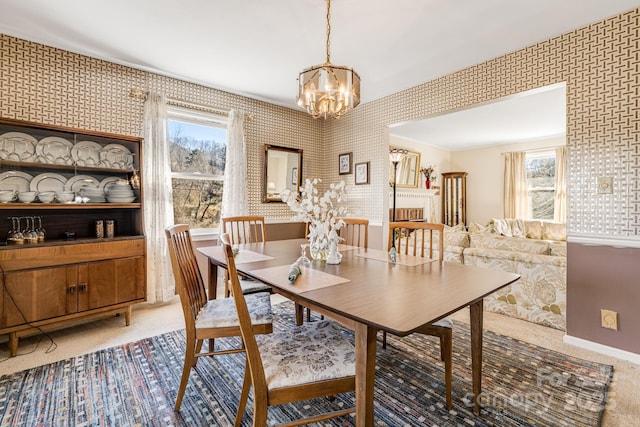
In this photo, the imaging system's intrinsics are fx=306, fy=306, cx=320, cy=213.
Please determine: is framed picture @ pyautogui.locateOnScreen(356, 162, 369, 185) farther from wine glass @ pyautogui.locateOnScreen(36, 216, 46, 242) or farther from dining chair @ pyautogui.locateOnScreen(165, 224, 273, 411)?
wine glass @ pyautogui.locateOnScreen(36, 216, 46, 242)

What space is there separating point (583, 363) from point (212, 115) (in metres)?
4.09

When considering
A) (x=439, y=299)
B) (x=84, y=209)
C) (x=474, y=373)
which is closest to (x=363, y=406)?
(x=439, y=299)

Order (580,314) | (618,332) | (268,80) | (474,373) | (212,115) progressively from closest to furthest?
(474,373)
(618,332)
(580,314)
(268,80)
(212,115)

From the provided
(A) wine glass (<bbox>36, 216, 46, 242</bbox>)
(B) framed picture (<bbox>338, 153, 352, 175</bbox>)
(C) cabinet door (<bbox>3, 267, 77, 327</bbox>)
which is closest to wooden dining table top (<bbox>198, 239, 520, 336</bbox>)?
(C) cabinet door (<bbox>3, 267, 77, 327</bbox>)

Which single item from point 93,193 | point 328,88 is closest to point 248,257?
point 328,88

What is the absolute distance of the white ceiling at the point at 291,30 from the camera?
2.12m

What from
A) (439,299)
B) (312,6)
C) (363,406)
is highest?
(312,6)

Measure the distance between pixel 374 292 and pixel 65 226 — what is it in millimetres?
2919

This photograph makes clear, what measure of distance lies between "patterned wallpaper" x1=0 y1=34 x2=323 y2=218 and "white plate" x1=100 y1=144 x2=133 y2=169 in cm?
22

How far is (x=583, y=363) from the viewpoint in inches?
83.8

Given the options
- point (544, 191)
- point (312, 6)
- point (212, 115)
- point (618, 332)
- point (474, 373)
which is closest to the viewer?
point (474, 373)

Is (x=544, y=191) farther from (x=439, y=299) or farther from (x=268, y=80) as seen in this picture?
(x=439, y=299)

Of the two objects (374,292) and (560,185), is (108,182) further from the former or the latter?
(560,185)

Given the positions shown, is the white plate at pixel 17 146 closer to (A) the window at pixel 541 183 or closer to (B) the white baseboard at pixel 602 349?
(B) the white baseboard at pixel 602 349
